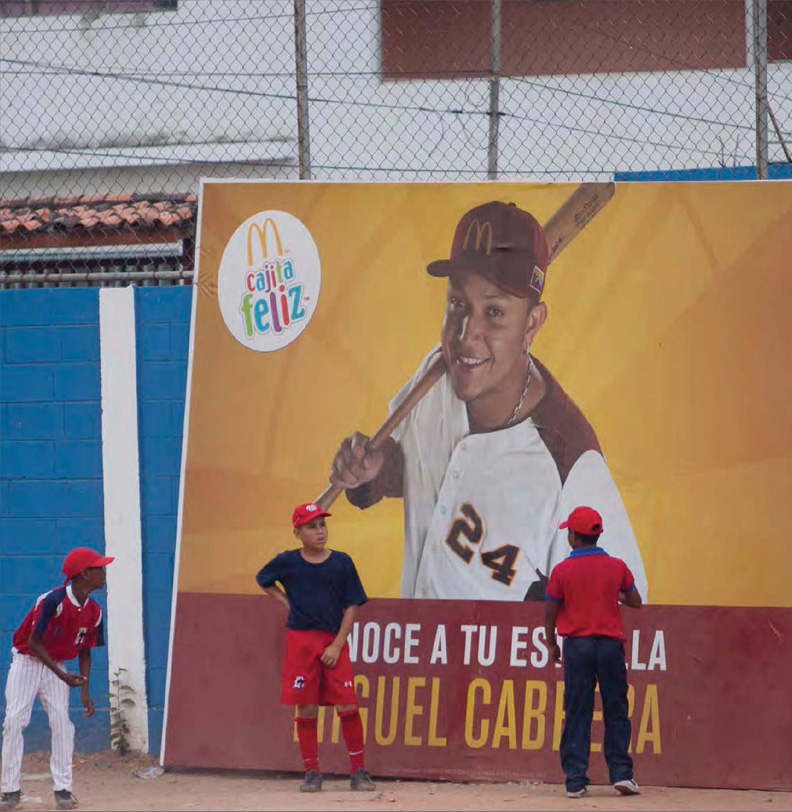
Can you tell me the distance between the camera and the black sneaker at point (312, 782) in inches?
285

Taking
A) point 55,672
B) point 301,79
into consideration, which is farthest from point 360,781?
point 301,79

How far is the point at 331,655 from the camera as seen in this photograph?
23.2 feet

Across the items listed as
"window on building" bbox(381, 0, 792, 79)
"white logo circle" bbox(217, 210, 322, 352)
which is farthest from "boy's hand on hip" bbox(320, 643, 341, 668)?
"window on building" bbox(381, 0, 792, 79)

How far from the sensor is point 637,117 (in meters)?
13.6

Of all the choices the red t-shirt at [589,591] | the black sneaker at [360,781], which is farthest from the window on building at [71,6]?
the black sneaker at [360,781]

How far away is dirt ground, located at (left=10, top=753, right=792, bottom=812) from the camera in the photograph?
22.4 feet

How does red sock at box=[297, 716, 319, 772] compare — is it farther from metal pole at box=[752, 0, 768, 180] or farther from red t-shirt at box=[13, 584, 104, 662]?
metal pole at box=[752, 0, 768, 180]

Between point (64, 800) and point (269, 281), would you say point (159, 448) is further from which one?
point (64, 800)

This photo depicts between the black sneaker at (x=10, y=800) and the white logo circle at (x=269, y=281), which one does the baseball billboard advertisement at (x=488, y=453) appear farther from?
the black sneaker at (x=10, y=800)

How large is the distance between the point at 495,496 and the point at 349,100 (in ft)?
25.4

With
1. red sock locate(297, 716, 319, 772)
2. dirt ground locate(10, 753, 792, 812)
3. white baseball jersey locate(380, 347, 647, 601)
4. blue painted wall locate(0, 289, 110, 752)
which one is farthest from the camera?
blue painted wall locate(0, 289, 110, 752)

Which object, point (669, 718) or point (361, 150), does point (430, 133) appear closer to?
point (361, 150)

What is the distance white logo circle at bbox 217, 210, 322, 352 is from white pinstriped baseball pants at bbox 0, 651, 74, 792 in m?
2.18

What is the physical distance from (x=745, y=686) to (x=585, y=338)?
2072mm
